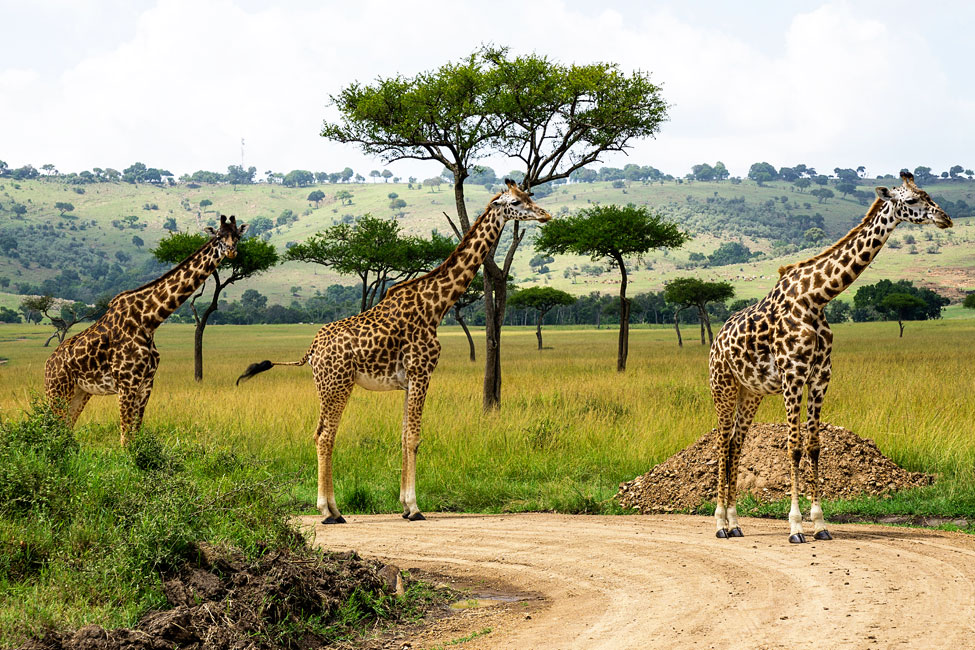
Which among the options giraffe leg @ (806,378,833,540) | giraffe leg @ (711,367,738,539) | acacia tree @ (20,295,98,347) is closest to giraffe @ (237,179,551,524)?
giraffe leg @ (711,367,738,539)

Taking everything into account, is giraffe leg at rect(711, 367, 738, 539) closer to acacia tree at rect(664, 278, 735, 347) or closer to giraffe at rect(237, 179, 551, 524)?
giraffe at rect(237, 179, 551, 524)

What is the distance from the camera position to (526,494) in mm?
13008

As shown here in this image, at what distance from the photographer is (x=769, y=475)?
12336mm

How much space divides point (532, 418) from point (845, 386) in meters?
10.1

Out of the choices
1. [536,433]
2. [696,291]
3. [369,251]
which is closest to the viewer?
[536,433]

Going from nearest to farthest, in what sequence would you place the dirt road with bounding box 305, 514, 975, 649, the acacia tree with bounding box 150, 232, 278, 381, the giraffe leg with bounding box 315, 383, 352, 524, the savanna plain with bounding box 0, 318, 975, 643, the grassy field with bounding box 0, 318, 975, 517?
1. the dirt road with bounding box 305, 514, 975, 649
2. the savanna plain with bounding box 0, 318, 975, 643
3. the giraffe leg with bounding box 315, 383, 352, 524
4. the grassy field with bounding box 0, 318, 975, 517
5. the acacia tree with bounding box 150, 232, 278, 381

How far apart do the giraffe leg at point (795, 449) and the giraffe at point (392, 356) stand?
3.56m

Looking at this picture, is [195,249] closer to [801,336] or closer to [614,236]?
[614,236]

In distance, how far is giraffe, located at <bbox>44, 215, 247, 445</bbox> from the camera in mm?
11742

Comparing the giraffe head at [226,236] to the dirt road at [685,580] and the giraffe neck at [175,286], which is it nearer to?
the giraffe neck at [175,286]

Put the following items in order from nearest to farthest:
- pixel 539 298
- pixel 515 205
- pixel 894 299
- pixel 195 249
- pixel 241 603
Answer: pixel 241 603, pixel 515 205, pixel 195 249, pixel 539 298, pixel 894 299

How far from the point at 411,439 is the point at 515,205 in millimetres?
3176

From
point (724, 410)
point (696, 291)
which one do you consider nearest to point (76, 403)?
point (724, 410)

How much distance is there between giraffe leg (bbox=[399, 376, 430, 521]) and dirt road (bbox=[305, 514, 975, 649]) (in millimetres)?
380
